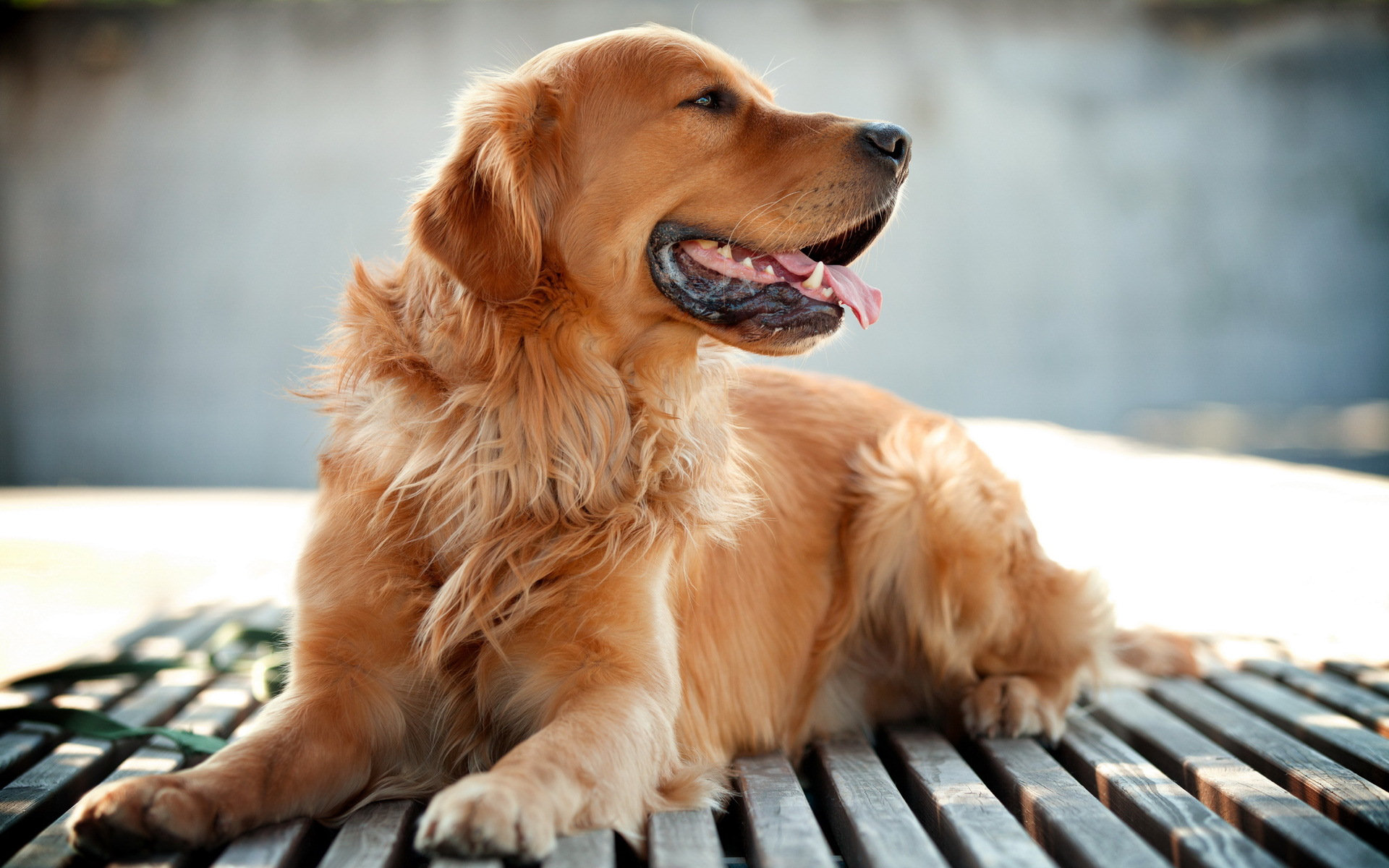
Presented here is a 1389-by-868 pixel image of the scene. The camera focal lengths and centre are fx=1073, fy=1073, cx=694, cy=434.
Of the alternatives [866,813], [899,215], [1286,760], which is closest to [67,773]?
[866,813]

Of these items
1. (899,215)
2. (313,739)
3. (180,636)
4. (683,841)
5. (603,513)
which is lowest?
(180,636)

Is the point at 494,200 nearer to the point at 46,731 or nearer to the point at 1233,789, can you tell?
the point at 46,731

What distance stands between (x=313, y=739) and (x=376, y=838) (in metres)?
0.22

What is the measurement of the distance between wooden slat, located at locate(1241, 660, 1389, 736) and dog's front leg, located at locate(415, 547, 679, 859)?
5.58 ft

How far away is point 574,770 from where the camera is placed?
1731 millimetres

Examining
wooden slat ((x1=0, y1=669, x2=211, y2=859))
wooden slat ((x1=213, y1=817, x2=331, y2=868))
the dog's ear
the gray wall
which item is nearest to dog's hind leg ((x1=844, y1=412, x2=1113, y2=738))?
the dog's ear

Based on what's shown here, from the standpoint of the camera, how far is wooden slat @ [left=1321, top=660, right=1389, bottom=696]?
2803mm

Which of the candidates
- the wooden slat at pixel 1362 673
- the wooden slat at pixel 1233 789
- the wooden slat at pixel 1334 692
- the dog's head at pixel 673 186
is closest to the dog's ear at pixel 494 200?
the dog's head at pixel 673 186

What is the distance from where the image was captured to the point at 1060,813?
189 centimetres

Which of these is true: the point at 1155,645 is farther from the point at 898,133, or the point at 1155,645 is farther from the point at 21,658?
the point at 21,658

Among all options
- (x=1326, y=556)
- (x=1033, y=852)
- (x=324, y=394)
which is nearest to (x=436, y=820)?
(x=1033, y=852)

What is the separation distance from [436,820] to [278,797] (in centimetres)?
40

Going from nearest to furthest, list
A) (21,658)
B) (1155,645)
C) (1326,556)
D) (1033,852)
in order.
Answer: (1033,852) < (1155,645) < (21,658) < (1326,556)

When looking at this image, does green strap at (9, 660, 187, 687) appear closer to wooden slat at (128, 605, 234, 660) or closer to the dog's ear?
wooden slat at (128, 605, 234, 660)
